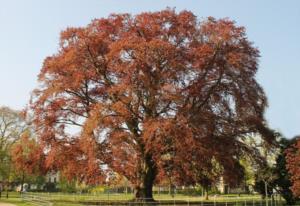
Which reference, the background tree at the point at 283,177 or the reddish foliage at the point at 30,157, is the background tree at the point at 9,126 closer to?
the reddish foliage at the point at 30,157

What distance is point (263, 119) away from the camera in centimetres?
3444

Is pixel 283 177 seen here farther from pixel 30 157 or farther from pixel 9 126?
pixel 9 126

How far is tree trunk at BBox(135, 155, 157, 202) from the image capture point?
32969 mm

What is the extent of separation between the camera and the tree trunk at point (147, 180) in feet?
108

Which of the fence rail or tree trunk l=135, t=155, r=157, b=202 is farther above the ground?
tree trunk l=135, t=155, r=157, b=202

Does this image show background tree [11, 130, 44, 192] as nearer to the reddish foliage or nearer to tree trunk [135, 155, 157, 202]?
the reddish foliage

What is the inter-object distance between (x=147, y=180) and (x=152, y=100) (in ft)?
22.3

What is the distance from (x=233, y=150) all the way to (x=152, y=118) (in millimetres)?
7009

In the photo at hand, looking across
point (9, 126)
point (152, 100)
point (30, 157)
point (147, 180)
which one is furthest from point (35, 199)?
Result: point (9, 126)

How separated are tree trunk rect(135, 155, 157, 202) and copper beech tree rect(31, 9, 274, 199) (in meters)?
0.08

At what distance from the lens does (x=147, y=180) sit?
33.2 m

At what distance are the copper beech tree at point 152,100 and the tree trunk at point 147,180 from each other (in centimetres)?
8

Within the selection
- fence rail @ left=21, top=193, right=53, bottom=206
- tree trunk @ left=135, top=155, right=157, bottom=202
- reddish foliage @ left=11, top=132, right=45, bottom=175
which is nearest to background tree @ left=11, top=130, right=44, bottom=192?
reddish foliage @ left=11, top=132, right=45, bottom=175

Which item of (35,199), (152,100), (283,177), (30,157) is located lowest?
(35,199)
